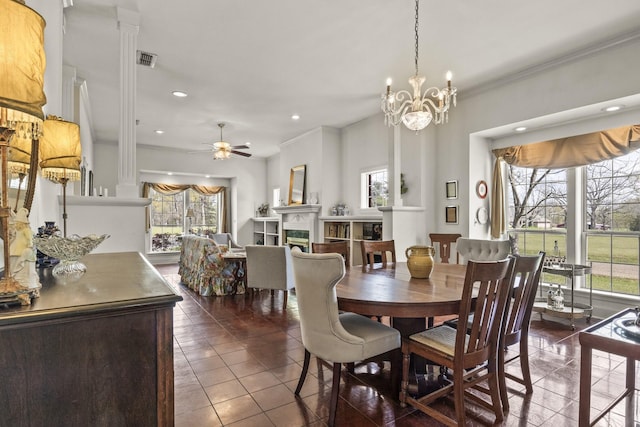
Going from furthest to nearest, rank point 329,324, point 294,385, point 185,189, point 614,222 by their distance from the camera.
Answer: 1. point 185,189
2. point 614,222
3. point 294,385
4. point 329,324

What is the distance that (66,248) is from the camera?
135 cm

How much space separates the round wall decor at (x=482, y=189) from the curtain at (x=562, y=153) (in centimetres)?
11

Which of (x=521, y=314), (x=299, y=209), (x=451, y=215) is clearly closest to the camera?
(x=521, y=314)

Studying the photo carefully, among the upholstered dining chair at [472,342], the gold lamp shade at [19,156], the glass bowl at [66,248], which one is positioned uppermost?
the gold lamp shade at [19,156]

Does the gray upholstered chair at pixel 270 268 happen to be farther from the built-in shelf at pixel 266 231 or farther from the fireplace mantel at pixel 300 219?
the built-in shelf at pixel 266 231

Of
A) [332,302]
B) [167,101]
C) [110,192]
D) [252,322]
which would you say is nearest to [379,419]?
[332,302]

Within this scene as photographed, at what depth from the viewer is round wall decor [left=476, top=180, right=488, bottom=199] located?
4809 mm

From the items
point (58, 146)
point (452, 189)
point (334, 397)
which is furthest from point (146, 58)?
point (452, 189)

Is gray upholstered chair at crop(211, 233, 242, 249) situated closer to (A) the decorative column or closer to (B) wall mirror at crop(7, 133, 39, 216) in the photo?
(A) the decorative column

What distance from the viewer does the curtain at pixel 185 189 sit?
847 cm

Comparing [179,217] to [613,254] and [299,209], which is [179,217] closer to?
[299,209]

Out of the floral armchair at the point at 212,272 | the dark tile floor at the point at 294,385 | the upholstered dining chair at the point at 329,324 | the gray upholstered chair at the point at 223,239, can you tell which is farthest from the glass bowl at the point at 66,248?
the gray upholstered chair at the point at 223,239

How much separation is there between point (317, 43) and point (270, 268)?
277 cm

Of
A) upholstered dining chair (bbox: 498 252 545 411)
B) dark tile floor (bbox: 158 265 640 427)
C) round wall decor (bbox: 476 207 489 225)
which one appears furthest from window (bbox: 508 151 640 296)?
Result: upholstered dining chair (bbox: 498 252 545 411)
